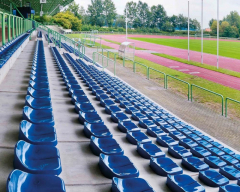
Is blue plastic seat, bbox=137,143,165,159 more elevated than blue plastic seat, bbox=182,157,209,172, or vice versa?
blue plastic seat, bbox=137,143,165,159

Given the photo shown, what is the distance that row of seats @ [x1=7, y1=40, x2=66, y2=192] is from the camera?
9.64 ft

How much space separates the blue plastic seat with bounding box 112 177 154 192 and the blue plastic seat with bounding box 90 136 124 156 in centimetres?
94

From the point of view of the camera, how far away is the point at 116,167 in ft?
13.9

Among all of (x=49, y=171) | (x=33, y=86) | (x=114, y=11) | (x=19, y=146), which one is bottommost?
(x=49, y=171)

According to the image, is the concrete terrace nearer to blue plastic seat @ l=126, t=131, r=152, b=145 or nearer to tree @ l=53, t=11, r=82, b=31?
blue plastic seat @ l=126, t=131, r=152, b=145

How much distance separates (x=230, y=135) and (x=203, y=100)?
450 centimetres

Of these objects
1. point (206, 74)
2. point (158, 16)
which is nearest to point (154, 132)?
point (206, 74)

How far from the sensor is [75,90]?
840 cm

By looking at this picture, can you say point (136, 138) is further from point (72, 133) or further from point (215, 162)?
point (215, 162)

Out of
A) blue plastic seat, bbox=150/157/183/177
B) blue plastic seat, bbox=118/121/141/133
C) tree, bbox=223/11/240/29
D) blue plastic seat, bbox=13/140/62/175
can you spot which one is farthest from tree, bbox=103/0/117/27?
blue plastic seat, bbox=13/140/62/175

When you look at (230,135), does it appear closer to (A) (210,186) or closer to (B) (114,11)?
(A) (210,186)

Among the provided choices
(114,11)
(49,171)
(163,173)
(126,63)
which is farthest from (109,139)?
(114,11)

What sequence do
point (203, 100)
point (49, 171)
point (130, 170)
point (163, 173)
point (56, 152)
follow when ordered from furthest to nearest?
point (203, 100)
point (163, 173)
point (130, 170)
point (56, 152)
point (49, 171)

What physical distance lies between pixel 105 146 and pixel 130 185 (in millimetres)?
1314
